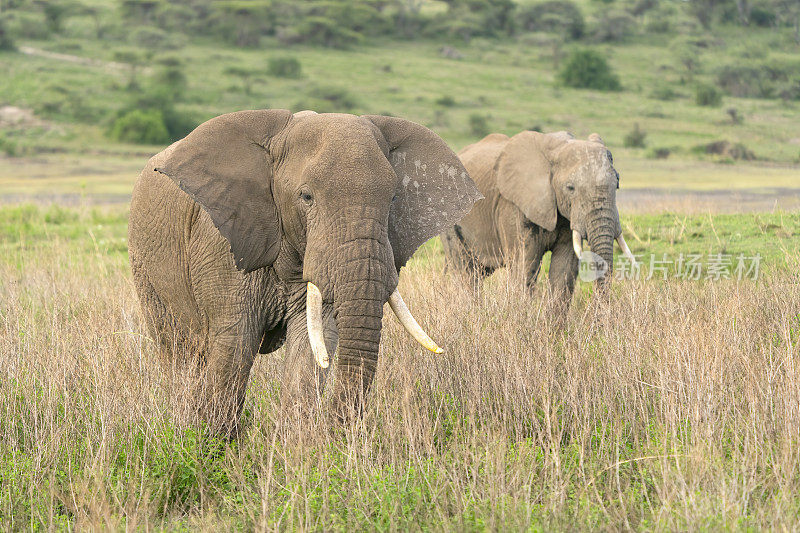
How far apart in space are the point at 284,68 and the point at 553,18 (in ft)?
102

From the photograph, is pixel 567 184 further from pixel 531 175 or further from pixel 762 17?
pixel 762 17

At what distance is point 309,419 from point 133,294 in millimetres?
4358

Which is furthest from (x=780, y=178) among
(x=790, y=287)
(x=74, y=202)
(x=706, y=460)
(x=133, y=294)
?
(x=706, y=460)

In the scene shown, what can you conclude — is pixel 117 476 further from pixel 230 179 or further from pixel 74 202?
pixel 74 202

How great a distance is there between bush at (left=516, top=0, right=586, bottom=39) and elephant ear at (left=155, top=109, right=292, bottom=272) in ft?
259

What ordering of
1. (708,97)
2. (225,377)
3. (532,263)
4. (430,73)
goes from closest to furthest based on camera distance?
1. (225,377)
2. (532,263)
3. (708,97)
4. (430,73)

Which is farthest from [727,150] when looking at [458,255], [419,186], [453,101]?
[419,186]

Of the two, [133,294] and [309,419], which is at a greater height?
[309,419]

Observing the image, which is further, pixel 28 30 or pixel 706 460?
pixel 28 30

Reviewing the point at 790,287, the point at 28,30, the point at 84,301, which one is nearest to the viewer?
the point at 790,287

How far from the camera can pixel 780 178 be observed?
28906mm

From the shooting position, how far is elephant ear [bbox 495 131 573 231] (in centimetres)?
956

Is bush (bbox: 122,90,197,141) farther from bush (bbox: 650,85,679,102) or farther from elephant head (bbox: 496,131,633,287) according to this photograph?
elephant head (bbox: 496,131,633,287)

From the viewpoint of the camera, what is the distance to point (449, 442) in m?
5.07
